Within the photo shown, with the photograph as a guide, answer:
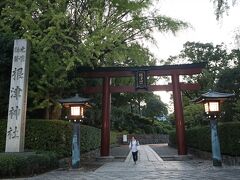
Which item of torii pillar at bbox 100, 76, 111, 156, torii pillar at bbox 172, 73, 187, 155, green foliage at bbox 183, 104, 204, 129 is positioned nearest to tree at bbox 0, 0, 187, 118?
torii pillar at bbox 100, 76, 111, 156

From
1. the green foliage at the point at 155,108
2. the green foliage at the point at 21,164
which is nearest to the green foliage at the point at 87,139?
the green foliage at the point at 21,164

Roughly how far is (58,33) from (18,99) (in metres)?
4.10

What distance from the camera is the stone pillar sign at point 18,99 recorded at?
1420 centimetres

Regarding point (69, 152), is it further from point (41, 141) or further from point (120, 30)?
point (120, 30)

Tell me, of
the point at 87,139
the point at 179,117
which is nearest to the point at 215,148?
the point at 179,117

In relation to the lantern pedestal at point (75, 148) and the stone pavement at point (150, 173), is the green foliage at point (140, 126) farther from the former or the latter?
the stone pavement at point (150, 173)

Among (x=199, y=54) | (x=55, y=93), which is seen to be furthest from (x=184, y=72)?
(x=199, y=54)

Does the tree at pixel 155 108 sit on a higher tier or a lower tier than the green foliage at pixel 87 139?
higher

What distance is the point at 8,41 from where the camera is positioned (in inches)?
656

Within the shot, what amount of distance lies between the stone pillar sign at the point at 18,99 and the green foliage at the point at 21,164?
1424 millimetres

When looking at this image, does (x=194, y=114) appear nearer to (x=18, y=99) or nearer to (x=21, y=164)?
(x=18, y=99)

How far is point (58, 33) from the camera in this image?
16.6 m

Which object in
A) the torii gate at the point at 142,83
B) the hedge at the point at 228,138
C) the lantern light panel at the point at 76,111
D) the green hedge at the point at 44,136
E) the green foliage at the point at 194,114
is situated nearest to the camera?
the hedge at the point at 228,138

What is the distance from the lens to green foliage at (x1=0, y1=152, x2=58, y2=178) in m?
11.6
